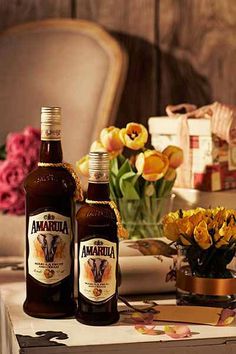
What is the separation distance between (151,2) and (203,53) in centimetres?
17

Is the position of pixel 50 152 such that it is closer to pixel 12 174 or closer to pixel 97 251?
pixel 97 251

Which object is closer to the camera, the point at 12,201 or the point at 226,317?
the point at 226,317

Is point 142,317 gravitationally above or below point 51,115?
below

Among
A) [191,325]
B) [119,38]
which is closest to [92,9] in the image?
[119,38]

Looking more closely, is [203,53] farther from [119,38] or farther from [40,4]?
[40,4]

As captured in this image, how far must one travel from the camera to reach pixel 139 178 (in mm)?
1398

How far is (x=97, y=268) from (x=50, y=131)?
19 centimetres

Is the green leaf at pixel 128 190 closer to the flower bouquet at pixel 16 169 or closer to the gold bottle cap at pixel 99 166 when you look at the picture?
the flower bouquet at pixel 16 169

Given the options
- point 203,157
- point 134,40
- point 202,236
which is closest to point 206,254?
point 202,236

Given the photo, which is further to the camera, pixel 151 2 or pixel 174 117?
pixel 151 2

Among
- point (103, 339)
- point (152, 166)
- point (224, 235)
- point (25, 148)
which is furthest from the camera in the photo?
point (25, 148)

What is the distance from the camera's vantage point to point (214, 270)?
1.15m

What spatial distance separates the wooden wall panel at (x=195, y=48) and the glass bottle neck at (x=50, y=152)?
2.76 feet

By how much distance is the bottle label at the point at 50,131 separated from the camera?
3.56 feet
